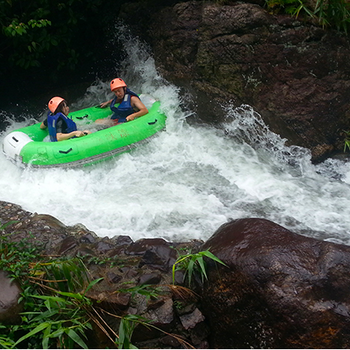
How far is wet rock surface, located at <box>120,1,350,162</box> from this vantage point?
205 inches

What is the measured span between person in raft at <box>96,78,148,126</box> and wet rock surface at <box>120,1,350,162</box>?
1.25m

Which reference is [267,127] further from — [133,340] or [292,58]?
[133,340]

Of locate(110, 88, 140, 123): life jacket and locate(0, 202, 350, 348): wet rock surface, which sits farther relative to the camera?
locate(110, 88, 140, 123): life jacket

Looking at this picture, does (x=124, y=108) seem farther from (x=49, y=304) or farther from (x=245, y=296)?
(x=245, y=296)

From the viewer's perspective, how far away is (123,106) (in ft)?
19.7

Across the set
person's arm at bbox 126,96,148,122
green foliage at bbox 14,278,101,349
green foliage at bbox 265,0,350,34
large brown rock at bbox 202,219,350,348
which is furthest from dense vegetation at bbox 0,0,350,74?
green foliage at bbox 14,278,101,349

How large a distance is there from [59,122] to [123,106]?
1.16m

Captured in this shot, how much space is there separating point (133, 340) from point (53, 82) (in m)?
6.27

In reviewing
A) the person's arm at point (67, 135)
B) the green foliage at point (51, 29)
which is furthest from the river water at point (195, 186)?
the green foliage at point (51, 29)

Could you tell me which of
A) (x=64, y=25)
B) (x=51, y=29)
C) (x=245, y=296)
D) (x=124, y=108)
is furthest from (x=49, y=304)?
(x=51, y=29)

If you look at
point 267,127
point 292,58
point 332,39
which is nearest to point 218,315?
point 267,127

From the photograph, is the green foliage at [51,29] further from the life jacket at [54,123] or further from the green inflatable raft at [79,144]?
the green inflatable raft at [79,144]

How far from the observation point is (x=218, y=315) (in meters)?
2.68

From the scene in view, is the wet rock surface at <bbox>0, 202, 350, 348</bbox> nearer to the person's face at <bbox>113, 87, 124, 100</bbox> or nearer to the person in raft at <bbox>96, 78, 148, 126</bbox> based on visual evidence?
the person in raft at <bbox>96, 78, 148, 126</bbox>
